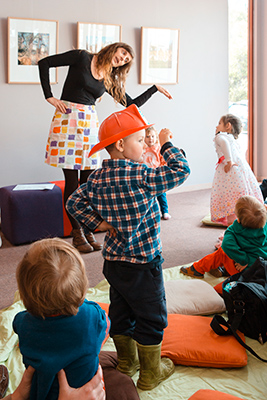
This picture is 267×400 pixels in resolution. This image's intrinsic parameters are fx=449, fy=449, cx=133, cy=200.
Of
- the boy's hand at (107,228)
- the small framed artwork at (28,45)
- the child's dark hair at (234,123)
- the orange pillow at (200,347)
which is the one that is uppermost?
the small framed artwork at (28,45)

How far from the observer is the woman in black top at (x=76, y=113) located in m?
3.27

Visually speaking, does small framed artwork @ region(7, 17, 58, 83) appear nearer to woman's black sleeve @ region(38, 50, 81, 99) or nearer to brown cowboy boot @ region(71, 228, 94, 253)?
woman's black sleeve @ region(38, 50, 81, 99)

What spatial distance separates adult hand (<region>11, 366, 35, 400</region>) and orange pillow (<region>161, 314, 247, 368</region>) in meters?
0.85

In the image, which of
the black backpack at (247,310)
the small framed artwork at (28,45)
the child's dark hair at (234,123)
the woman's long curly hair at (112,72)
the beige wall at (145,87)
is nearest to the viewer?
the black backpack at (247,310)

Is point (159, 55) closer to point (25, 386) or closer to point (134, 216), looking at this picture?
point (134, 216)

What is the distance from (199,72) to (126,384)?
437 centimetres

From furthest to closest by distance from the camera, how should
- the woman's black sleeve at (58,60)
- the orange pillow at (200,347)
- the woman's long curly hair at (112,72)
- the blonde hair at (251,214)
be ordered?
the woman's black sleeve at (58,60) < the woman's long curly hair at (112,72) < the blonde hair at (251,214) < the orange pillow at (200,347)

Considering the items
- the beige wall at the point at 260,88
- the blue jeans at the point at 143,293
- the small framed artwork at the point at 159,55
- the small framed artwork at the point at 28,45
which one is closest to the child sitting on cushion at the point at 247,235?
the blue jeans at the point at 143,293

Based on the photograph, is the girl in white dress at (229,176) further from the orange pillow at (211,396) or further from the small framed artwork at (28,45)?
the orange pillow at (211,396)

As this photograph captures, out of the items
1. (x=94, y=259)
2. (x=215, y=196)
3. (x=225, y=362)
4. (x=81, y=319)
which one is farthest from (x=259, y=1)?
(x=81, y=319)

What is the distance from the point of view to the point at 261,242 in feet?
7.83

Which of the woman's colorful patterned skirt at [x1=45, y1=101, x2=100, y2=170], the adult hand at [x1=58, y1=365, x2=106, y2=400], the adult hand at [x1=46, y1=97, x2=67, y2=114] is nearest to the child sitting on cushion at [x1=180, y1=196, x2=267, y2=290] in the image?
the adult hand at [x1=58, y1=365, x2=106, y2=400]

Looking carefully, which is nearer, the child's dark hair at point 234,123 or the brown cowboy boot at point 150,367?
the brown cowboy boot at point 150,367

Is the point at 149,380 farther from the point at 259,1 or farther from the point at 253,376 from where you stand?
the point at 259,1
